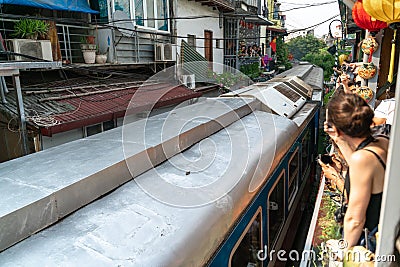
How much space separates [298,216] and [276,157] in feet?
8.09

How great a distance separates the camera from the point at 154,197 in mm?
2318

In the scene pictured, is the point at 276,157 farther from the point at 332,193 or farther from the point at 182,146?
the point at 182,146

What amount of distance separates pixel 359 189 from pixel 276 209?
2.73 meters

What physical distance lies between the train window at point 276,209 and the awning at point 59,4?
545 cm

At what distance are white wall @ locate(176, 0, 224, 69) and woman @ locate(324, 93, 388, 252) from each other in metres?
8.68

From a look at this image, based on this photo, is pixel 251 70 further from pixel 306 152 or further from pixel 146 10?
pixel 306 152

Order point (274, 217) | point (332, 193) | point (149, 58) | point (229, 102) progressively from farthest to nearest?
point (149, 58), point (229, 102), point (274, 217), point (332, 193)

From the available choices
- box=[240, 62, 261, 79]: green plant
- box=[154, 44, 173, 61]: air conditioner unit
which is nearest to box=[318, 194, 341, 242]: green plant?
box=[154, 44, 173, 61]: air conditioner unit

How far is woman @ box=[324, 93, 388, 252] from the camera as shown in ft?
5.29

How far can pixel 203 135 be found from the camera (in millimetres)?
3766

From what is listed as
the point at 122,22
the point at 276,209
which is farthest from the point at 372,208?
the point at 122,22

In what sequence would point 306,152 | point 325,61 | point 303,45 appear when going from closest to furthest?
point 306,152 < point 325,61 < point 303,45

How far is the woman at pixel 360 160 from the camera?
5.29 feet

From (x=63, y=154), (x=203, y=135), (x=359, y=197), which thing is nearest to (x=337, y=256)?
(x=359, y=197)
